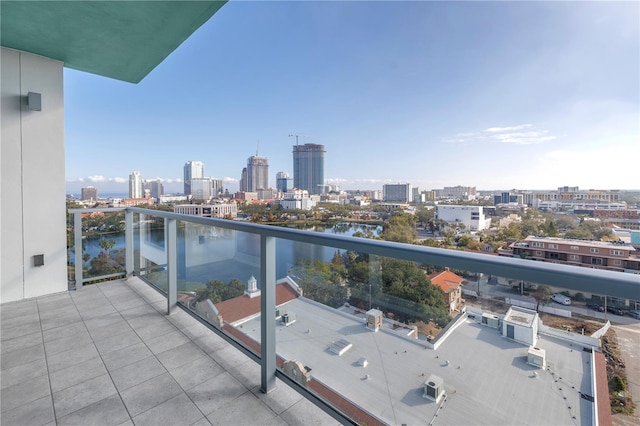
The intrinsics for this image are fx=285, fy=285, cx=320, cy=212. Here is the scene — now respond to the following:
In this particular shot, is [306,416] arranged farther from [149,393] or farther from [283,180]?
[283,180]

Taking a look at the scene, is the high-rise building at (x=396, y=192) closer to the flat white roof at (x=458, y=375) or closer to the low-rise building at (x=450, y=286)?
the flat white roof at (x=458, y=375)

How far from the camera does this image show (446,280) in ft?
3.77

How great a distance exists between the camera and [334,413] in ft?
5.01

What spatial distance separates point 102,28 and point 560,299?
4.59 m

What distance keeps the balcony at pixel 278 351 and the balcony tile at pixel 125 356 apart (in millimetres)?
13

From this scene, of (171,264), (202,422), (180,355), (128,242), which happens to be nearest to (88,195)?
(128,242)

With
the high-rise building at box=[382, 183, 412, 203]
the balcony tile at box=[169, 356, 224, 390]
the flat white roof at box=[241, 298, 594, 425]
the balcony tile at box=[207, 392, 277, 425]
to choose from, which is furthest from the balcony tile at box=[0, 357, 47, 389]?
the high-rise building at box=[382, 183, 412, 203]

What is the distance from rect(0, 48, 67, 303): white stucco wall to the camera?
357cm

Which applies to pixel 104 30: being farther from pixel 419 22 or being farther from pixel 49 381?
pixel 419 22

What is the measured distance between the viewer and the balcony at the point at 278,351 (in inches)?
39.5

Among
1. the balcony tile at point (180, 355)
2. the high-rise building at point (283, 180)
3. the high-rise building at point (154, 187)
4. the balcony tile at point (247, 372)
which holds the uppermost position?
the high-rise building at point (283, 180)

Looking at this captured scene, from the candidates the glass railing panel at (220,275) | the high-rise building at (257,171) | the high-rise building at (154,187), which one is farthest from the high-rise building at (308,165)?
the glass railing panel at (220,275)

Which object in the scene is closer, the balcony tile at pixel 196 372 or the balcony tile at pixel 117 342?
the balcony tile at pixel 196 372

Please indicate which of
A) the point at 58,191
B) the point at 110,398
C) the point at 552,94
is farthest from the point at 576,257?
the point at 552,94
